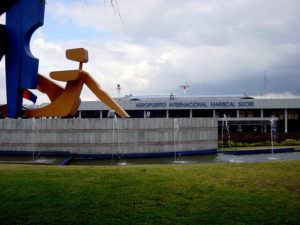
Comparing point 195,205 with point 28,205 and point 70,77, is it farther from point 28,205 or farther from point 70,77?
point 70,77

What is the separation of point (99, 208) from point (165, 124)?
40.6ft

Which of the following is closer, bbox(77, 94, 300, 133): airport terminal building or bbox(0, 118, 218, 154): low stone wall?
bbox(0, 118, 218, 154): low stone wall

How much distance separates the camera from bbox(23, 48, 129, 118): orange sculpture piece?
19031 mm

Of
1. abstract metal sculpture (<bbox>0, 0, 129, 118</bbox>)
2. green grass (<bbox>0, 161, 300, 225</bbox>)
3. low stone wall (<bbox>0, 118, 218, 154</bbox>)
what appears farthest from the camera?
abstract metal sculpture (<bbox>0, 0, 129, 118</bbox>)

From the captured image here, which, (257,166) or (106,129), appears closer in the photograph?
(257,166)

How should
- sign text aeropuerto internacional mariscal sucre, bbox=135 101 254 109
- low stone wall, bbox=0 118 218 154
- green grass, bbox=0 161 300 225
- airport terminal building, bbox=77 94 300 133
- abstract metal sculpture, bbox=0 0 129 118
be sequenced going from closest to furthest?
1. green grass, bbox=0 161 300 225
2. low stone wall, bbox=0 118 218 154
3. abstract metal sculpture, bbox=0 0 129 118
4. airport terminal building, bbox=77 94 300 133
5. sign text aeropuerto internacional mariscal sucre, bbox=135 101 254 109

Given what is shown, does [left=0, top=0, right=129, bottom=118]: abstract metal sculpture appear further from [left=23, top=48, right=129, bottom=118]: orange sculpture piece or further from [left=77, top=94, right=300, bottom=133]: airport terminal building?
[left=77, top=94, right=300, bottom=133]: airport terminal building

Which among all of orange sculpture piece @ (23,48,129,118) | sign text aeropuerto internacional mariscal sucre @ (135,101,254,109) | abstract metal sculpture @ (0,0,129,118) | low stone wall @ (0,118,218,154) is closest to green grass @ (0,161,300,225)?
low stone wall @ (0,118,218,154)

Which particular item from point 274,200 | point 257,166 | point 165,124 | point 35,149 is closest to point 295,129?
point 165,124

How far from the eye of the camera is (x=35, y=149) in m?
18.8

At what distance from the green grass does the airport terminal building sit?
36558 millimetres

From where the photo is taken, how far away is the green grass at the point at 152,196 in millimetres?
6547

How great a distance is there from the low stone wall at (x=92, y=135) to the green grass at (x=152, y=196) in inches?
316

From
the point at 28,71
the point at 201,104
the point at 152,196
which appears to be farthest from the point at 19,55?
the point at 201,104
